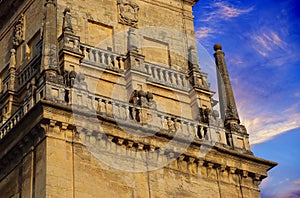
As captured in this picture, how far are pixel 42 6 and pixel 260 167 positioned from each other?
11.8 m

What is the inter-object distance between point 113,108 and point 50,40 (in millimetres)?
3748

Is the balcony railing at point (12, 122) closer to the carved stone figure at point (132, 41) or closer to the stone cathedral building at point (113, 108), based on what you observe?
the stone cathedral building at point (113, 108)

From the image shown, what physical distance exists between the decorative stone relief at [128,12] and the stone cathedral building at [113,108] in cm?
5

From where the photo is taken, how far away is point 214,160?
97.1ft

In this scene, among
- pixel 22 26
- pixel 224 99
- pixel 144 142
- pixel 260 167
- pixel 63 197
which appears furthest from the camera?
pixel 22 26

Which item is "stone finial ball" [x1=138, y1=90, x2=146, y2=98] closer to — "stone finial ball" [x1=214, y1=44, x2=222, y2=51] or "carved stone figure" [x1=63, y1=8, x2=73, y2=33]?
"carved stone figure" [x1=63, y1=8, x2=73, y2=33]

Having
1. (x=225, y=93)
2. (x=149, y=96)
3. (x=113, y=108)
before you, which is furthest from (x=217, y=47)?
(x=113, y=108)

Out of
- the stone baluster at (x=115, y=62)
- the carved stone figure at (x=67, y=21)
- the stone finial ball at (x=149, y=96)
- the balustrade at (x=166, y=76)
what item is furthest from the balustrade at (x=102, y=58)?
the stone finial ball at (x=149, y=96)

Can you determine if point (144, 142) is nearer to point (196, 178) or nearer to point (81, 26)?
point (196, 178)

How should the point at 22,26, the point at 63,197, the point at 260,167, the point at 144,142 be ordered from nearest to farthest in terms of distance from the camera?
the point at 63,197 < the point at 144,142 < the point at 260,167 < the point at 22,26

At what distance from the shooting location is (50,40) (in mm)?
29375

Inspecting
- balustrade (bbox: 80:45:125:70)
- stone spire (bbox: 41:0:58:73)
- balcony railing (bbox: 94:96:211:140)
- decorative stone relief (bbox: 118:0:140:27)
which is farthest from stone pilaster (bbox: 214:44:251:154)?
stone spire (bbox: 41:0:58:73)

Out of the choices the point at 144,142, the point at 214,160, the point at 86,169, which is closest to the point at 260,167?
the point at 214,160

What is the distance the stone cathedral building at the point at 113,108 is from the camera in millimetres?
26578
